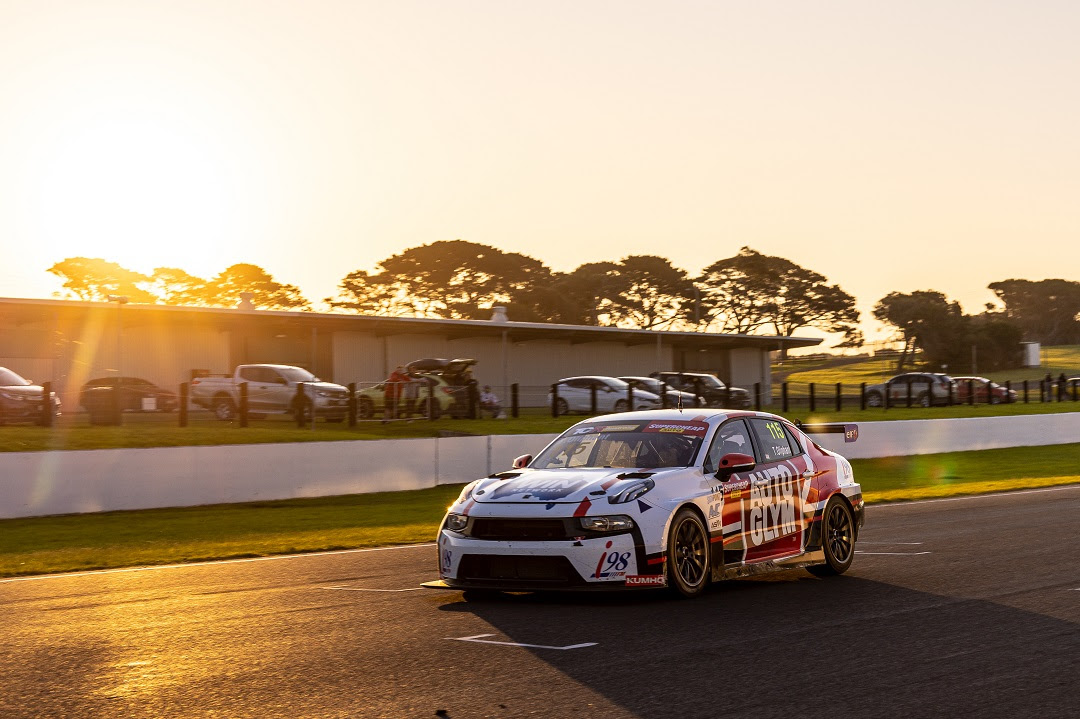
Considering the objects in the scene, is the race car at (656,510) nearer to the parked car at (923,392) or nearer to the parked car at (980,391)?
the parked car at (923,392)

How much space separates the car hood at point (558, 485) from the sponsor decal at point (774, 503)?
0.91 m

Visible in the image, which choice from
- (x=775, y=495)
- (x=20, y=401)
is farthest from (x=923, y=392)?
(x=775, y=495)

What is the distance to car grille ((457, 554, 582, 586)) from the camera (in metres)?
8.85

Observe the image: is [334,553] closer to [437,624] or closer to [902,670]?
[437,624]

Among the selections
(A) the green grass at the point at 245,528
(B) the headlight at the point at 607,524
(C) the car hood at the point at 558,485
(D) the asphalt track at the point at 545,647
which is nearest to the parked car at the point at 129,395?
(A) the green grass at the point at 245,528

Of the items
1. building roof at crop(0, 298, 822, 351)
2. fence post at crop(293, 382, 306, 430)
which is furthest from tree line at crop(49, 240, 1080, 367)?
fence post at crop(293, 382, 306, 430)

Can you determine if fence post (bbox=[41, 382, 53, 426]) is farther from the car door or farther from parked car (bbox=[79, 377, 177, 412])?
the car door

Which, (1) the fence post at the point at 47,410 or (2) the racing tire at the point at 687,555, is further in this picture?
(1) the fence post at the point at 47,410

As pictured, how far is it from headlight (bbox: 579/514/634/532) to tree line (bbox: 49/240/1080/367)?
74.8 m

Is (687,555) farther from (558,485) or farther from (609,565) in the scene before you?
(558,485)

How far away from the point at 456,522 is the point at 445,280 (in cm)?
7723

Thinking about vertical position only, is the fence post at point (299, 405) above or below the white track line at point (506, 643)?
above

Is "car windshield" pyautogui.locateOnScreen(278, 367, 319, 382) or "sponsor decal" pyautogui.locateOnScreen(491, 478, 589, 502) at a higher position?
"car windshield" pyautogui.locateOnScreen(278, 367, 319, 382)

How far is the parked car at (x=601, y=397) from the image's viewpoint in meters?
38.1
